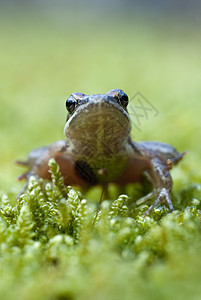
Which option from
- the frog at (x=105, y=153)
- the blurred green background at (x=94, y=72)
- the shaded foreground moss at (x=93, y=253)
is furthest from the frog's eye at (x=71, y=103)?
the blurred green background at (x=94, y=72)

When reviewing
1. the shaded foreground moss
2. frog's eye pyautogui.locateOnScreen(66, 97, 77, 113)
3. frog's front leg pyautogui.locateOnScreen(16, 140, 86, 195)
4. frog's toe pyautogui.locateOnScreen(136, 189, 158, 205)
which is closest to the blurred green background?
frog's front leg pyautogui.locateOnScreen(16, 140, 86, 195)

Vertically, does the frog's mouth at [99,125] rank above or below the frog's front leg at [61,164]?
below

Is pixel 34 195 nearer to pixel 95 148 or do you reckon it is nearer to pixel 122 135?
pixel 95 148

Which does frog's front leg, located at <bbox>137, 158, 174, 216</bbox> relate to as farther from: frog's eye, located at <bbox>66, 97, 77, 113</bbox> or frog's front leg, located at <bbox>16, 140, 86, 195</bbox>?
frog's eye, located at <bbox>66, 97, 77, 113</bbox>

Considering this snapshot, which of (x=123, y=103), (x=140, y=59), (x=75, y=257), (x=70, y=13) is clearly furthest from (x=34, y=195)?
(x=70, y=13)

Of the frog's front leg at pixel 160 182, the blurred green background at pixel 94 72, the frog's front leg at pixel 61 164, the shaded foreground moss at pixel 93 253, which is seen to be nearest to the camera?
the shaded foreground moss at pixel 93 253

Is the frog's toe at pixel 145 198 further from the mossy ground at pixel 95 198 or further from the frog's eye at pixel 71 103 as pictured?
the frog's eye at pixel 71 103
